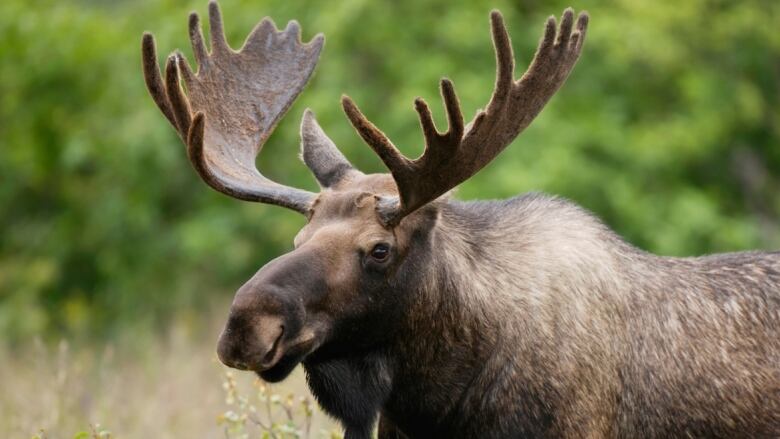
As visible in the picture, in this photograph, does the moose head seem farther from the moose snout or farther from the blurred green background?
the blurred green background

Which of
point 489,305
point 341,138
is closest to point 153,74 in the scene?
point 489,305

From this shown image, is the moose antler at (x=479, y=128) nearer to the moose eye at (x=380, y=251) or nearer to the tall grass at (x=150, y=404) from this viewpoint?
the moose eye at (x=380, y=251)

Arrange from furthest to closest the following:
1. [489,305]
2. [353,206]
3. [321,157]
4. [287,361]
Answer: [321,157] → [489,305] → [353,206] → [287,361]

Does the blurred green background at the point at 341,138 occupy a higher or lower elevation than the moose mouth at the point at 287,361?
higher

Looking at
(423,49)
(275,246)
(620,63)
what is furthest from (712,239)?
(275,246)

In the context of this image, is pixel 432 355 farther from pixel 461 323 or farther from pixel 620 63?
pixel 620 63

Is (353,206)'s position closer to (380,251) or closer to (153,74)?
(380,251)

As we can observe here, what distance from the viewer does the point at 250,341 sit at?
456 centimetres

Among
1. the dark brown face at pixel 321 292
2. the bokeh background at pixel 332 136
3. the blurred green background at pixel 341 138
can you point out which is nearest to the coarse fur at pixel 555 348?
the dark brown face at pixel 321 292

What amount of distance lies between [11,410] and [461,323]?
133 inches

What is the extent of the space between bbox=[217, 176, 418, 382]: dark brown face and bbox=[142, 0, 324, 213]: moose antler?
27 centimetres

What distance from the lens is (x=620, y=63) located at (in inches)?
607

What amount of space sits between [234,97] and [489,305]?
4.99ft

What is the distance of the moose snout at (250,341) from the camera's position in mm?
4555
